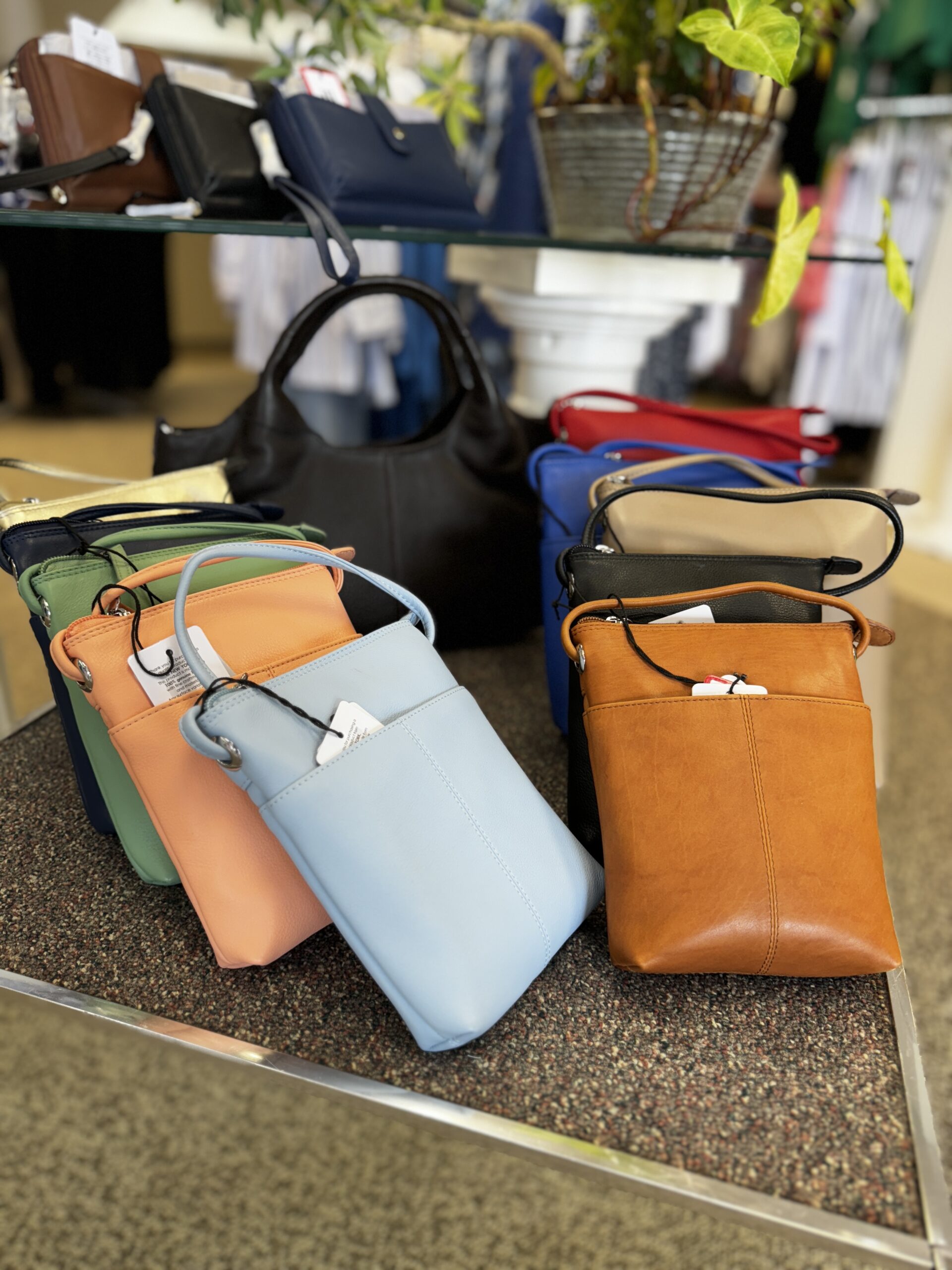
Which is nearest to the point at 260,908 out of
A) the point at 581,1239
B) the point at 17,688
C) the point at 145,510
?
the point at 145,510

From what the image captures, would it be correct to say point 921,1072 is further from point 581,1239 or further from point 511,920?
point 581,1239

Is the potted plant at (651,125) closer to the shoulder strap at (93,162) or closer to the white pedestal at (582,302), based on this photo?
the white pedestal at (582,302)

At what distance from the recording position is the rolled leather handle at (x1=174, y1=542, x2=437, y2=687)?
58cm

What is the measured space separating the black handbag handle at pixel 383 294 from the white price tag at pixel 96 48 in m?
0.30

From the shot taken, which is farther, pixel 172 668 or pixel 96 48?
pixel 96 48

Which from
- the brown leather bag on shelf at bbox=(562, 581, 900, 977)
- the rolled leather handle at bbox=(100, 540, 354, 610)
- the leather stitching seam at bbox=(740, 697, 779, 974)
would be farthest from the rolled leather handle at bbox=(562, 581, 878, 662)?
the rolled leather handle at bbox=(100, 540, 354, 610)

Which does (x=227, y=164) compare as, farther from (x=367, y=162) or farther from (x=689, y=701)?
(x=689, y=701)

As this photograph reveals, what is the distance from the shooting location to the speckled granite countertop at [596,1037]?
0.53 metres

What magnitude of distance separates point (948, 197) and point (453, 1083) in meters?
3.50

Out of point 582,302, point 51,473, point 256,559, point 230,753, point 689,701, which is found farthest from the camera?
point 582,302

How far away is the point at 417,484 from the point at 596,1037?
26.4 inches

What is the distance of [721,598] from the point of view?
76cm

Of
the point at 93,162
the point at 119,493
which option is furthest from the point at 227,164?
the point at 119,493

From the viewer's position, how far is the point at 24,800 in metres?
0.83
